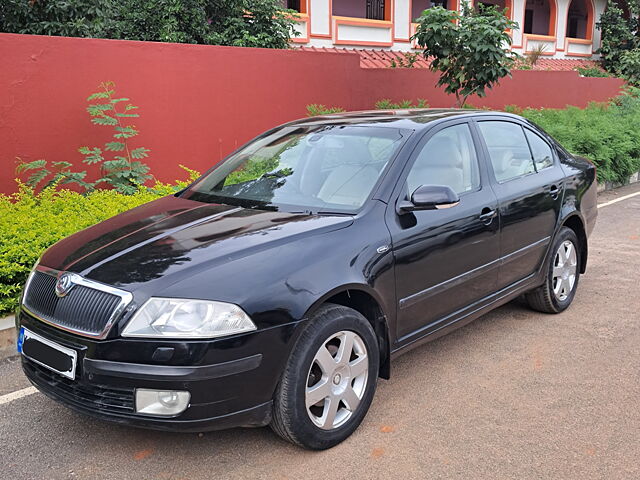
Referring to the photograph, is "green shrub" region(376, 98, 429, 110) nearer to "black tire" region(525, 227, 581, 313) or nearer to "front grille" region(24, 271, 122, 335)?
"black tire" region(525, 227, 581, 313)

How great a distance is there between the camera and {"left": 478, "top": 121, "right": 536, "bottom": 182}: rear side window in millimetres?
4594

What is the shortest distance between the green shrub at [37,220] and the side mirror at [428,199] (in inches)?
113

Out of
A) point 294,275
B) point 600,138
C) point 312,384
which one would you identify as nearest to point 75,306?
point 294,275

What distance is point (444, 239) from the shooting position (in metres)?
3.91

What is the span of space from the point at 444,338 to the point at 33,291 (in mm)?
2827

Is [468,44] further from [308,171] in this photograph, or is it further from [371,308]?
[371,308]

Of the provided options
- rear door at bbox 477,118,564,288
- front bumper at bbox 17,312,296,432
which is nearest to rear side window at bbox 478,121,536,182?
rear door at bbox 477,118,564,288

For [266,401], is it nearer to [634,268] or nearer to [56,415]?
[56,415]

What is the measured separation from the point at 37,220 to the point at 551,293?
428 centimetres

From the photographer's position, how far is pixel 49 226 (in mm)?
5324

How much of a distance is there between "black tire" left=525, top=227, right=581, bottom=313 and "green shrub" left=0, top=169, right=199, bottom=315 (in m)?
3.70

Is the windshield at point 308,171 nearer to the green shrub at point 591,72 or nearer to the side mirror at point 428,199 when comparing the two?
the side mirror at point 428,199

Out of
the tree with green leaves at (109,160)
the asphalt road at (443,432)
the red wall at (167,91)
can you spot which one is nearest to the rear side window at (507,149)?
the asphalt road at (443,432)

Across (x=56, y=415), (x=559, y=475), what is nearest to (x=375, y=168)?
(x=559, y=475)
